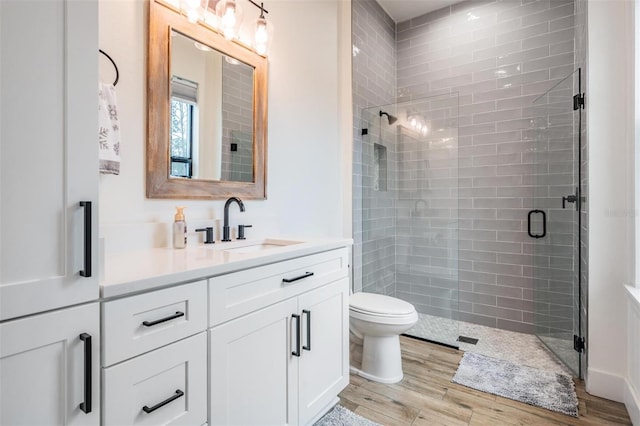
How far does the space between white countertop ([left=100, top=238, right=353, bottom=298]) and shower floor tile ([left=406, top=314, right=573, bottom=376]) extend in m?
1.72

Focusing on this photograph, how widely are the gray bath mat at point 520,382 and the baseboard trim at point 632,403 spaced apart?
23cm

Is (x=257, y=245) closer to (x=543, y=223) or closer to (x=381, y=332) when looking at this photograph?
(x=381, y=332)

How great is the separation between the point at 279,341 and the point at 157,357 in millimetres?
550

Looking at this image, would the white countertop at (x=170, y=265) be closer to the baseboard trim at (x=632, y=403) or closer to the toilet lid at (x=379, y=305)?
the toilet lid at (x=379, y=305)

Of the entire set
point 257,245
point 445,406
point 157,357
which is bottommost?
point 445,406

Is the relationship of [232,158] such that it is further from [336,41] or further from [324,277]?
[336,41]

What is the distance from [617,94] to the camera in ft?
6.36

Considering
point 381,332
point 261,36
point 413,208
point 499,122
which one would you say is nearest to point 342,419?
point 381,332

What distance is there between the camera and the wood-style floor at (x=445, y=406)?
1.76m

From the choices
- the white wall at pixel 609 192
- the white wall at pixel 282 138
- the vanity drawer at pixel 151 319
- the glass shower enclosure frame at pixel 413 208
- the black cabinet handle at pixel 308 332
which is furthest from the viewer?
the glass shower enclosure frame at pixel 413 208

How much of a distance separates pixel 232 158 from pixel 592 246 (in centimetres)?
221

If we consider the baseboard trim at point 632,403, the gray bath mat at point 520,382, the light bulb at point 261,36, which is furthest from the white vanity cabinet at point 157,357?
the baseboard trim at point 632,403

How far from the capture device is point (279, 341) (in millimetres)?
1413

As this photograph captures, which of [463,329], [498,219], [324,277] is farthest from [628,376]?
[324,277]
